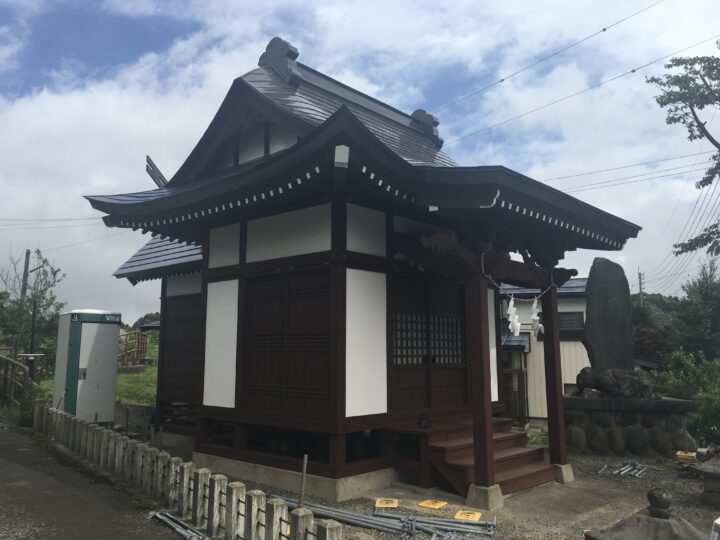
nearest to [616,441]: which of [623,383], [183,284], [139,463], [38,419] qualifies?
[623,383]

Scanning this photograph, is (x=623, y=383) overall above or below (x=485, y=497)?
above

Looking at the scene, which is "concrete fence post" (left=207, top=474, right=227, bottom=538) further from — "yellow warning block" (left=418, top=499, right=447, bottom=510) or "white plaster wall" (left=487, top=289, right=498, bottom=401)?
"white plaster wall" (left=487, top=289, right=498, bottom=401)

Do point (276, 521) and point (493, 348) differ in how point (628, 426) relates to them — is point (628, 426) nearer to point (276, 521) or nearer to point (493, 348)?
point (493, 348)

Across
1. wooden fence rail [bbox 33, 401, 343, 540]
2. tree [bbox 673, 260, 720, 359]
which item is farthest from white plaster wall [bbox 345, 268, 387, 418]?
tree [bbox 673, 260, 720, 359]

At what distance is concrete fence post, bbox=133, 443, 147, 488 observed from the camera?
21.1 feet

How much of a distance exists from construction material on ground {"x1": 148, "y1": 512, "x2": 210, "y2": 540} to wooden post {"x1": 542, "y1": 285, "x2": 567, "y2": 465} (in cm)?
511

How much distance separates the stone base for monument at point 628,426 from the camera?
8.80m

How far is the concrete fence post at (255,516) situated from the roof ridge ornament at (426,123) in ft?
31.3

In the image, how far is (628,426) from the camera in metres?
9.13

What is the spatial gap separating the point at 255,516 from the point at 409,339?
3833 millimetres

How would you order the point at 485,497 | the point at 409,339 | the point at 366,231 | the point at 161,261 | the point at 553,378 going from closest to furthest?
the point at 485,497 → the point at 366,231 → the point at 409,339 → the point at 553,378 → the point at 161,261

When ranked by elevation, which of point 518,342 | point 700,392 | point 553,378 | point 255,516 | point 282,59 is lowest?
point 255,516

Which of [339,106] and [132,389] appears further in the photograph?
[132,389]

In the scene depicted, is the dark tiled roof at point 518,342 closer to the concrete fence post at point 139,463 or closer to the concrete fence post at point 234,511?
the concrete fence post at point 139,463
